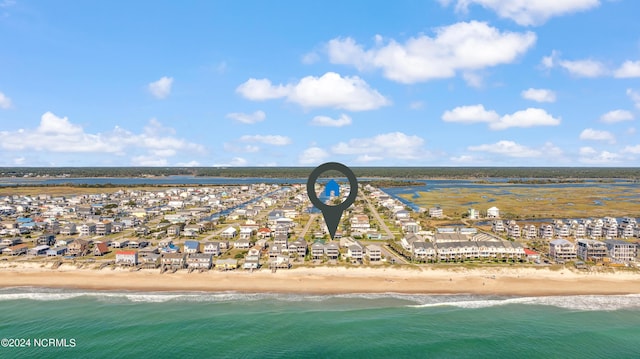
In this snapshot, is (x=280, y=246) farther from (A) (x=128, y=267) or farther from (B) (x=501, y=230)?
(B) (x=501, y=230)

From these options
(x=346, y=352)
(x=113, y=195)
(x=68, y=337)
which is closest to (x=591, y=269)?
(x=346, y=352)

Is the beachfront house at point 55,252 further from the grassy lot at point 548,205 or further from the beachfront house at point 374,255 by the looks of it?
the grassy lot at point 548,205

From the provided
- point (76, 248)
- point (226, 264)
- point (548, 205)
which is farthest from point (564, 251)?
point (76, 248)

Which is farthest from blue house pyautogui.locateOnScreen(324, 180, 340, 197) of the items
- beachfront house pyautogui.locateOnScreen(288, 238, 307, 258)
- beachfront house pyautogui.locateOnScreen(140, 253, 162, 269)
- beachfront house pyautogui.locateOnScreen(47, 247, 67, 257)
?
beachfront house pyautogui.locateOnScreen(47, 247, 67, 257)

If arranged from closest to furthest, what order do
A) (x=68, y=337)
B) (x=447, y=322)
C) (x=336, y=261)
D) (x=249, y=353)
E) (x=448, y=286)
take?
1. (x=249, y=353)
2. (x=68, y=337)
3. (x=447, y=322)
4. (x=448, y=286)
5. (x=336, y=261)

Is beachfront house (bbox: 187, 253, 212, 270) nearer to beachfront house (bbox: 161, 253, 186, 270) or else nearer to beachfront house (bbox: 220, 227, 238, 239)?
beachfront house (bbox: 161, 253, 186, 270)

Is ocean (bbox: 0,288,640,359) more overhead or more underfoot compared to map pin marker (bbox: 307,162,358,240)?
more underfoot
